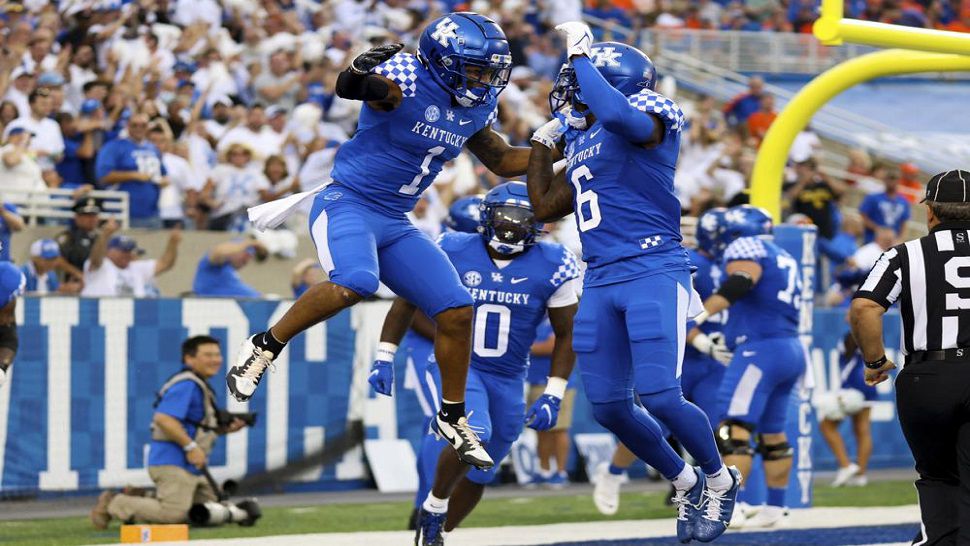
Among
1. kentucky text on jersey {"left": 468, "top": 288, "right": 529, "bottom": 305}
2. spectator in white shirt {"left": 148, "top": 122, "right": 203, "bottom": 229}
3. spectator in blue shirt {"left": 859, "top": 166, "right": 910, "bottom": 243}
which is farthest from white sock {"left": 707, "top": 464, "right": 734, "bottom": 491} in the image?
spectator in blue shirt {"left": 859, "top": 166, "right": 910, "bottom": 243}

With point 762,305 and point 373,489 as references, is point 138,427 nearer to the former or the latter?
point 373,489

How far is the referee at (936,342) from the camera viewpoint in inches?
249

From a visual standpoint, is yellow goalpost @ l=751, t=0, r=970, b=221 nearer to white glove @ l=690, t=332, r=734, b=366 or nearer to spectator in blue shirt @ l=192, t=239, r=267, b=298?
white glove @ l=690, t=332, r=734, b=366

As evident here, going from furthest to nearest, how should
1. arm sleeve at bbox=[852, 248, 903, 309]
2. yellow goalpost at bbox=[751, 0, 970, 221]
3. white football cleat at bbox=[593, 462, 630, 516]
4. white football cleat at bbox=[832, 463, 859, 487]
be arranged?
white football cleat at bbox=[832, 463, 859, 487] < yellow goalpost at bbox=[751, 0, 970, 221] < white football cleat at bbox=[593, 462, 630, 516] < arm sleeve at bbox=[852, 248, 903, 309]

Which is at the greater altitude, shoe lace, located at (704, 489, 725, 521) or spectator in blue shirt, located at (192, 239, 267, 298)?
spectator in blue shirt, located at (192, 239, 267, 298)

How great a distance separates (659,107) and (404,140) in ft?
3.62

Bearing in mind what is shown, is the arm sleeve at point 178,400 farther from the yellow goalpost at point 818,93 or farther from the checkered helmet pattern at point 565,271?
the yellow goalpost at point 818,93

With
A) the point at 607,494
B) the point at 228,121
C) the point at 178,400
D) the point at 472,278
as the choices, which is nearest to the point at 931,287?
the point at 472,278

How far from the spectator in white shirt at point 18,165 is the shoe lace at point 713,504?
6676mm

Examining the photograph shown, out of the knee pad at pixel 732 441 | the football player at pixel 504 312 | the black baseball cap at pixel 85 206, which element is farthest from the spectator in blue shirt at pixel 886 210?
the football player at pixel 504 312

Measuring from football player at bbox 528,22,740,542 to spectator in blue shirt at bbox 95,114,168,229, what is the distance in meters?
6.42

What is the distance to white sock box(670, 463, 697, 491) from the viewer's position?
726 cm

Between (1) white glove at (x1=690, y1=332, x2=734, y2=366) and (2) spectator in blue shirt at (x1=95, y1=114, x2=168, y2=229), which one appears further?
(2) spectator in blue shirt at (x1=95, y1=114, x2=168, y2=229)

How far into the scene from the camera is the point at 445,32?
7004mm
